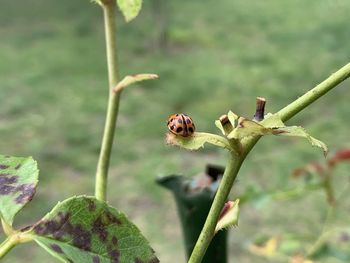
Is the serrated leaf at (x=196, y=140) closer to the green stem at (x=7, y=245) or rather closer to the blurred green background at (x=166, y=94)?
the green stem at (x=7, y=245)

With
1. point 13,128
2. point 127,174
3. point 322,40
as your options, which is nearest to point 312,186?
point 127,174

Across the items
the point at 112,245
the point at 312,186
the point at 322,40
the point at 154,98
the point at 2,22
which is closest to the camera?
the point at 112,245

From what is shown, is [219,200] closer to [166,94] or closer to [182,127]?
[182,127]

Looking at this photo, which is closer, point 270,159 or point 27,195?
point 27,195

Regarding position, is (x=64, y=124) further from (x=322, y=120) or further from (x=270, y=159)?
(x=322, y=120)

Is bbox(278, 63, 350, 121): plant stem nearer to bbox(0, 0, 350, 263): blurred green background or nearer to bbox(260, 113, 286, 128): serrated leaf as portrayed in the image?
bbox(260, 113, 286, 128): serrated leaf

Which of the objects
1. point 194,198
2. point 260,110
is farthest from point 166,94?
point 260,110

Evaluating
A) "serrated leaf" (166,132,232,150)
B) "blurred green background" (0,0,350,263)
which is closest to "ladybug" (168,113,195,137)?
"serrated leaf" (166,132,232,150)
